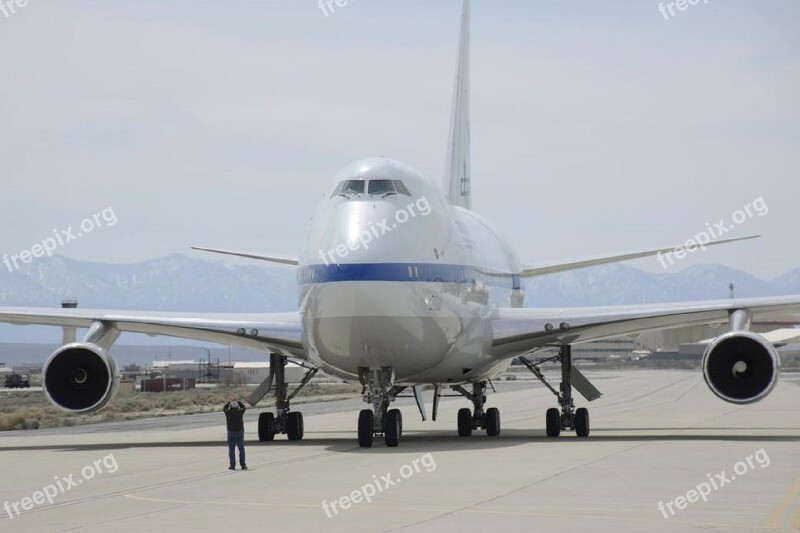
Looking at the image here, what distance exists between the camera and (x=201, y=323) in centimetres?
→ 2783

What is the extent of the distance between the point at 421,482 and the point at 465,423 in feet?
42.3

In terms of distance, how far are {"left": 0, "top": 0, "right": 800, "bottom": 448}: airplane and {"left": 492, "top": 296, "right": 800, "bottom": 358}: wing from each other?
0.04 m

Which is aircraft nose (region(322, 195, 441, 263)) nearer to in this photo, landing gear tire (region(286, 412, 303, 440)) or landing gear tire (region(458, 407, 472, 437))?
landing gear tire (region(286, 412, 303, 440))

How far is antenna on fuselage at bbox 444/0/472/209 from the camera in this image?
123ft

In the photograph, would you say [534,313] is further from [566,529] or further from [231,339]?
[566,529]

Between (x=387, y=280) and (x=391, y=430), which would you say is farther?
(x=391, y=430)

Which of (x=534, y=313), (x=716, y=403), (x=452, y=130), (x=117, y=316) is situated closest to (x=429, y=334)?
(x=534, y=313)

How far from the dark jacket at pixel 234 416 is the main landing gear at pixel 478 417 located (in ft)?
31.5

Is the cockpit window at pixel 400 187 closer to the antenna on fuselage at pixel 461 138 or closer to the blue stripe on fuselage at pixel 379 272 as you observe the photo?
the blue stripe on fuselage at pixel 379 272

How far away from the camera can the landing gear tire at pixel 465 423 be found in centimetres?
3099

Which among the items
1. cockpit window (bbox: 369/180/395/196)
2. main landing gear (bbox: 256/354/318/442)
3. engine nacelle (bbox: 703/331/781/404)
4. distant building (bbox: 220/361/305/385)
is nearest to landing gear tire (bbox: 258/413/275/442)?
main landing gear (bbox: 256/354/318/442)

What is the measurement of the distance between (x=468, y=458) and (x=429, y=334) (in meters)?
3.15

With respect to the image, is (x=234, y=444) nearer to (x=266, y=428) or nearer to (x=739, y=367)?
(x=266, y=428)

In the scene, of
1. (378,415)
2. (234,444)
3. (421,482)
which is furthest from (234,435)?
(378,415)
